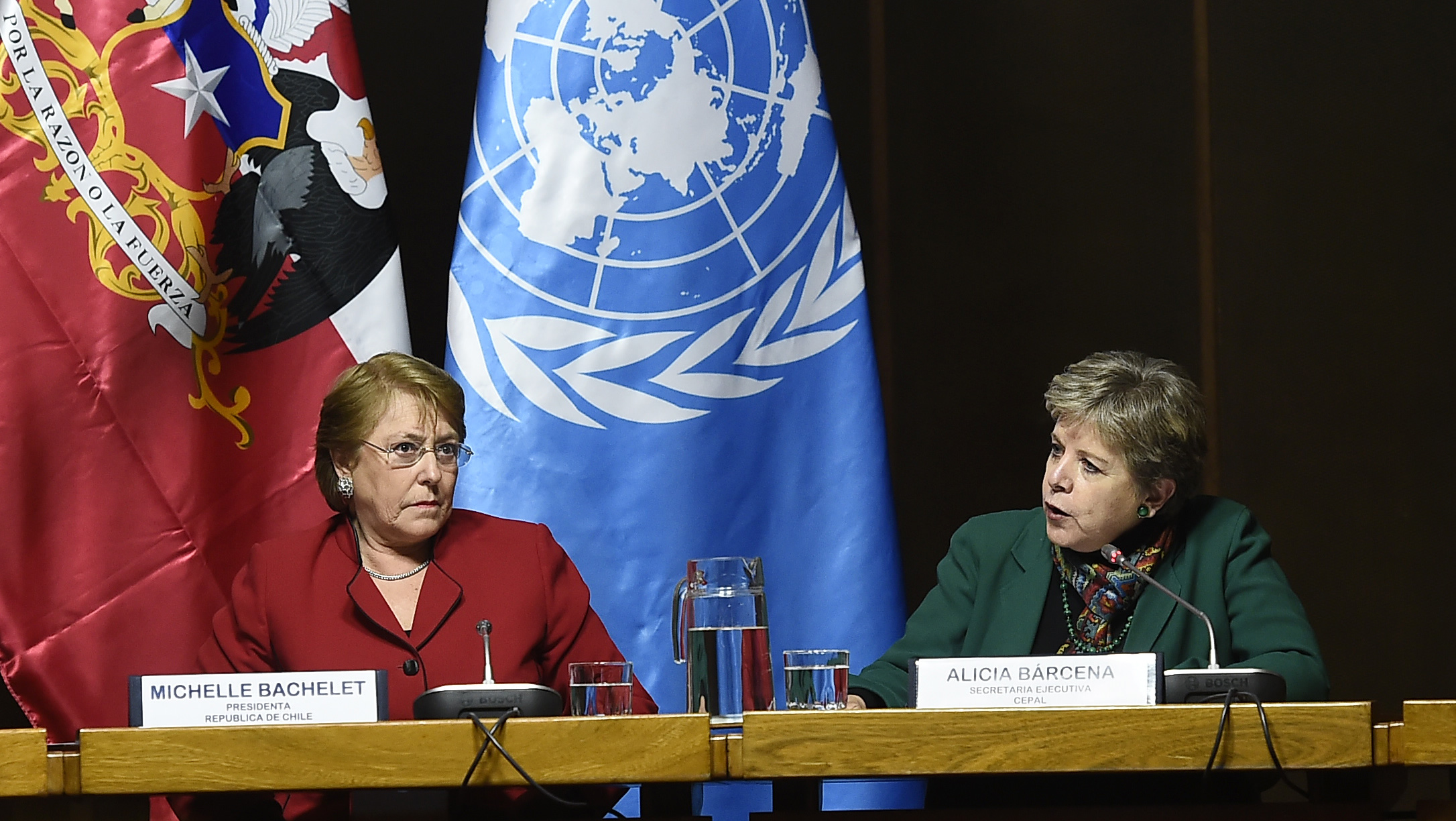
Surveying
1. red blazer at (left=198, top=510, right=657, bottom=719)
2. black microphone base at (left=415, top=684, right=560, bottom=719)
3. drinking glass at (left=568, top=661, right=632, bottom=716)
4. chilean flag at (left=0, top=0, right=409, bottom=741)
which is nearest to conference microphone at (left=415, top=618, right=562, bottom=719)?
black microphone base at (left=415, top=684, right=560, bottom=719)

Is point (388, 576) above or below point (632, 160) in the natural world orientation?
below

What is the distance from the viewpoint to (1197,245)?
337 centimetres

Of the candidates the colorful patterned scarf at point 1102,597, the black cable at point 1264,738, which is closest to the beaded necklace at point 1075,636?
the colorful patterned scarf at point 1102,597

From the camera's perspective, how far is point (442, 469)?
81.8 inches

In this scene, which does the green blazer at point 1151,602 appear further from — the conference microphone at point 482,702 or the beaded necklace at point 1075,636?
the conference microphone at point 482,702

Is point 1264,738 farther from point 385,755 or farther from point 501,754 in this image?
point 385,755

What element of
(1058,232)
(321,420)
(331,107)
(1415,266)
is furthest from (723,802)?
(1415,266)

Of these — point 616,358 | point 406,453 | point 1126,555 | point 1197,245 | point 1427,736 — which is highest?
point 1197,245

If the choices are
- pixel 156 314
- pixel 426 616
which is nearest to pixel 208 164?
pixel 156 314

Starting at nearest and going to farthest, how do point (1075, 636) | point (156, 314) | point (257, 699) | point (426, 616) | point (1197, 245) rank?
1. point (257, 699)
2. point (426, 616)
3. point (1075, 636)
4. point (156, 314)
5. point (1197, 245)

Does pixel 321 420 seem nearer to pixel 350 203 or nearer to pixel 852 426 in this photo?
pixel 350 203

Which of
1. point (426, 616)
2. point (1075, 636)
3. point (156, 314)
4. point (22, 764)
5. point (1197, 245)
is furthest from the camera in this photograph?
point (1197, 245)

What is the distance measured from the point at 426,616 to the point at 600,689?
0.55 metres

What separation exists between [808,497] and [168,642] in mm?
1059
